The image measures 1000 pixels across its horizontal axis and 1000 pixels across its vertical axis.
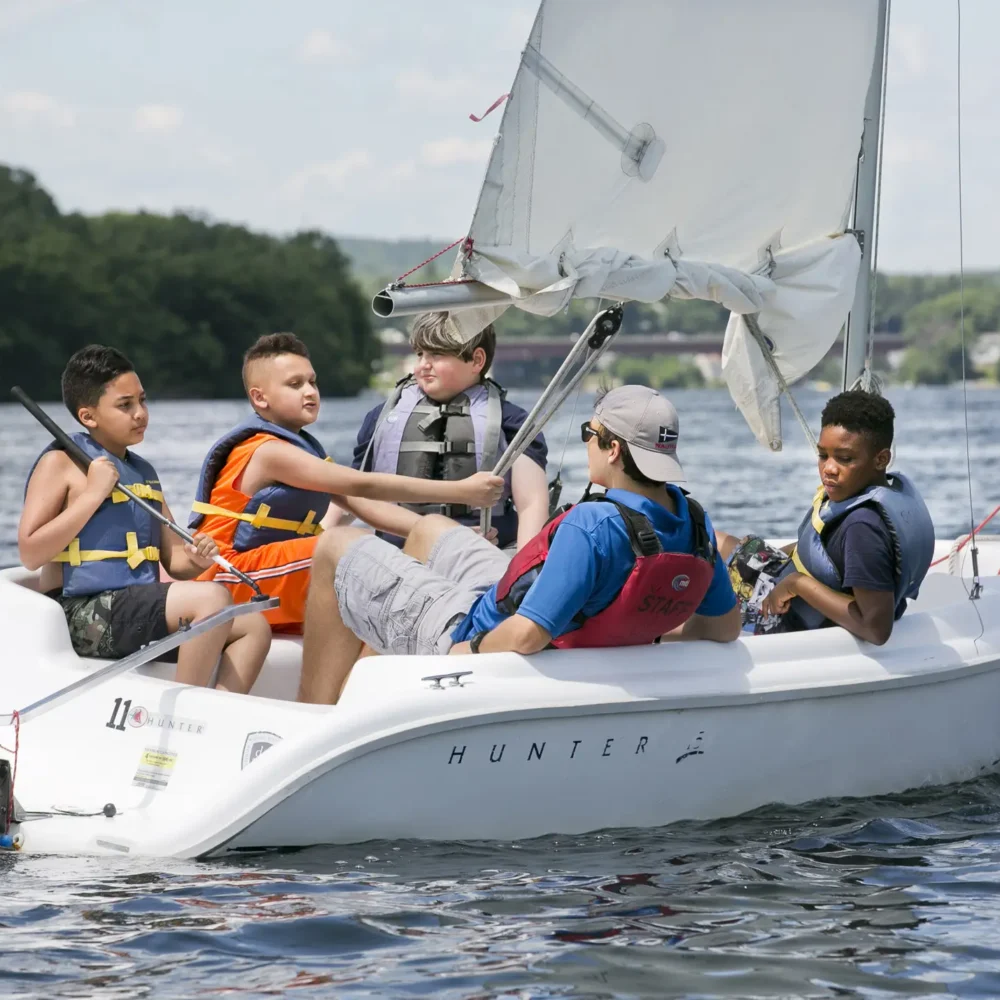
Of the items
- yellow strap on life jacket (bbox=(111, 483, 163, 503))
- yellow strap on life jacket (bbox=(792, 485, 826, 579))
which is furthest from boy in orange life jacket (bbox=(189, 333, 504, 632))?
yellow strap on life jacket (bbox=(792, 485, 826, 579))

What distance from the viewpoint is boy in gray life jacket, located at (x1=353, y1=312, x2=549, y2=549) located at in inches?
209

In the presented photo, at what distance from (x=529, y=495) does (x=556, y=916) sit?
1809mm

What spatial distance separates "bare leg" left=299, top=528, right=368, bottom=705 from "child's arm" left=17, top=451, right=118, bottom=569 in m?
0.58

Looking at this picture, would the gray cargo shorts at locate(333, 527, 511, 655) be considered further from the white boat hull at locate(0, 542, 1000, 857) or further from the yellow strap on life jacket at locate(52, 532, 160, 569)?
the yellow strap on life jacket at locate(52, 532, 160, 569)

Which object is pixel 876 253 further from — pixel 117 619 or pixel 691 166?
pixel 117 619

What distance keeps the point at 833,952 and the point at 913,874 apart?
0.68m

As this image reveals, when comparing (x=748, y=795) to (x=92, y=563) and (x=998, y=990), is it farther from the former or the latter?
(x=92, y=563)

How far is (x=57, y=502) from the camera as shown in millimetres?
4504

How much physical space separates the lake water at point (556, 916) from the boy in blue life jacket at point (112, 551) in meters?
0.70

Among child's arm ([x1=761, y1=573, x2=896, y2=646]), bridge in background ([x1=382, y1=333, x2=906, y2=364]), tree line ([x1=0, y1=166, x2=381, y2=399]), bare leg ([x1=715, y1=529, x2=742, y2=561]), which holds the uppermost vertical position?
tree line ([x1=0, y1=166, x2=381, y2=399])

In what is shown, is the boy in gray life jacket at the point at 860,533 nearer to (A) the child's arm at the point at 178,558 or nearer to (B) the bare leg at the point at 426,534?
(B) the bare leg at the point at 426,534

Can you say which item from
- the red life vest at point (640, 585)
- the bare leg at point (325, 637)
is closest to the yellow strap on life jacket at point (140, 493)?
the bare leg at point (325, 637)

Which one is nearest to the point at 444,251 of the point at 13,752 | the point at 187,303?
the point at 13,752

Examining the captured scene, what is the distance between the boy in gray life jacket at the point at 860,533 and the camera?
4617 millimetres
